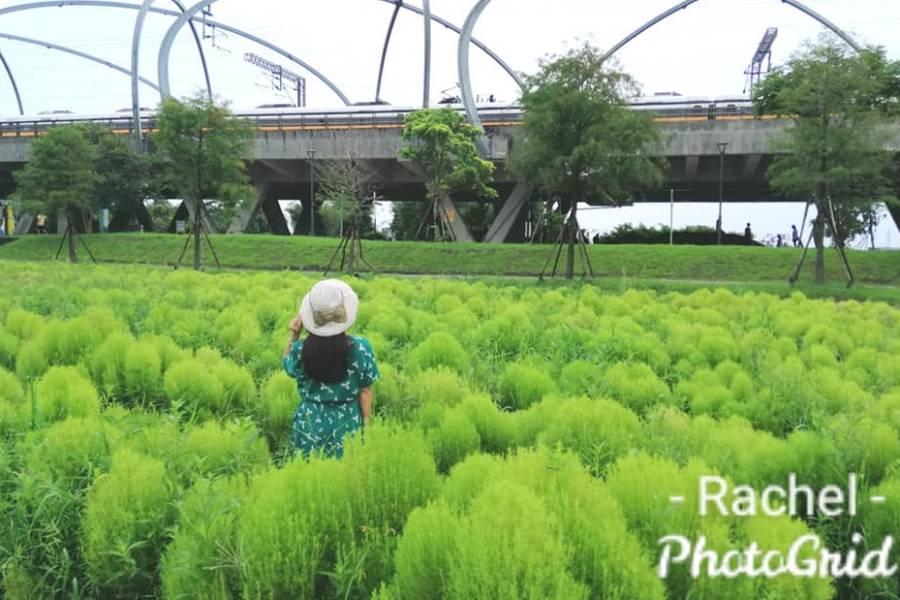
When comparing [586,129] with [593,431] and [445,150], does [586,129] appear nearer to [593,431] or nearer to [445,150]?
[445,150]

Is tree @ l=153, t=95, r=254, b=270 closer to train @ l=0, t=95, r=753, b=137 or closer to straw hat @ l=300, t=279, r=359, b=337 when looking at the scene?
train @ l=0, t=95, r=753, b=137

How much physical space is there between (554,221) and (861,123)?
1879 cm

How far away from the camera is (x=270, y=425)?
12.4 feet

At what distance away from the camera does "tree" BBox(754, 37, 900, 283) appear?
53.5 ft

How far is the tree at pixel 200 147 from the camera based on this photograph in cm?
2262

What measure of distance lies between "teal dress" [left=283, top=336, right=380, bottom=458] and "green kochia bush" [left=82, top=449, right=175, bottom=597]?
930mm

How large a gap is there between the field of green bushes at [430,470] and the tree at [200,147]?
19.3 meters

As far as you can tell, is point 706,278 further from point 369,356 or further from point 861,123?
point 369,356

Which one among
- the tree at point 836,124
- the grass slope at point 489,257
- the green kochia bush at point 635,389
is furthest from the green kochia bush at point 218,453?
the grass slope at point 489,257

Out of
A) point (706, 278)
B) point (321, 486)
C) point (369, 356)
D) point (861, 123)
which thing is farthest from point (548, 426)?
point (706, 278)

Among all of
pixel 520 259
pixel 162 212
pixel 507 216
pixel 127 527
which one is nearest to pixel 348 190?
pixel 520 259

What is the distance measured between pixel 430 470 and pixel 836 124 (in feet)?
59.0

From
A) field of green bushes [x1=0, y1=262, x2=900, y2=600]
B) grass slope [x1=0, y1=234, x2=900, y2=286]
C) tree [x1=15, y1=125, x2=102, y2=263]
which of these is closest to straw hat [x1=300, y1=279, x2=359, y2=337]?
field of green bushes [x1=0, y1=262, x2=900, y2=600]

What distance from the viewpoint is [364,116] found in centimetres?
3734
